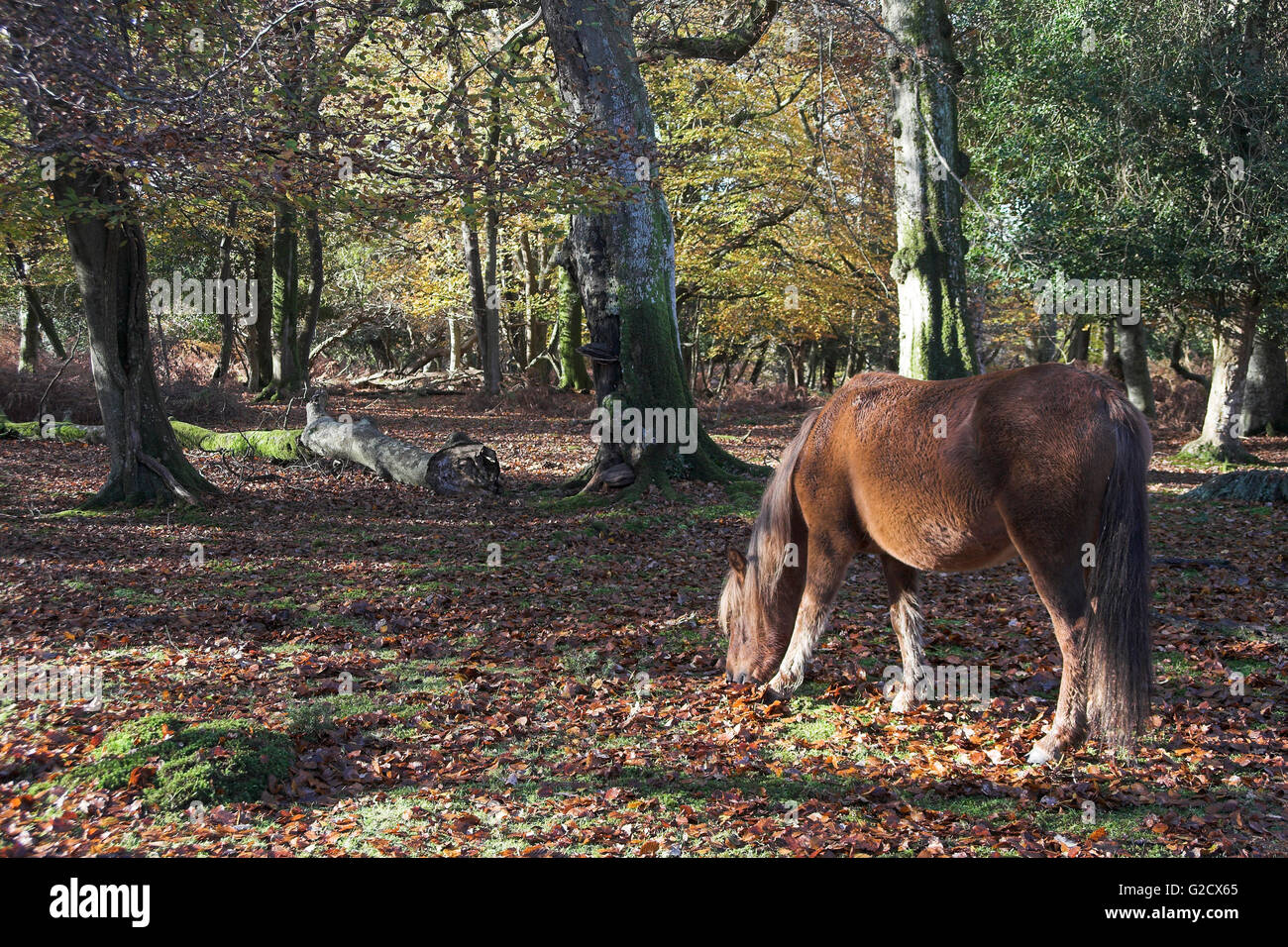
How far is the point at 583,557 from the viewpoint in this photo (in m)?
9.94

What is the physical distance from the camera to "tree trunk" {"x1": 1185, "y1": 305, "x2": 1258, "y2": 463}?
1717cm

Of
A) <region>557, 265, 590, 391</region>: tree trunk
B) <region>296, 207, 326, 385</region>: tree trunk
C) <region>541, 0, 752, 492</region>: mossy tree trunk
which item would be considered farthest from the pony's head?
<region>557, 265, 590, 391</region>: tree trunk

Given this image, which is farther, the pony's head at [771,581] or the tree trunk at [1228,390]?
the tree trunk at [1228,390]

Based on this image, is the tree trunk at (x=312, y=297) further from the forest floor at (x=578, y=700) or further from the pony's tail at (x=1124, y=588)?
the pony's tail at (x=1124, y=588)

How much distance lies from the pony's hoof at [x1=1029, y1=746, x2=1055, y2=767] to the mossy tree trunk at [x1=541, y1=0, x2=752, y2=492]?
7.24m

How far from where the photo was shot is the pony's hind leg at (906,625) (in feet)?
19.4

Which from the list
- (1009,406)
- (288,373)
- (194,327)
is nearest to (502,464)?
(1009,406)

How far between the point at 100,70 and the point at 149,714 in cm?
533

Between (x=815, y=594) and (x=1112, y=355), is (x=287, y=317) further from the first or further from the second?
(x=815, y=594)

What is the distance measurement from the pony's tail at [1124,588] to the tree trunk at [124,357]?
35.7 ft

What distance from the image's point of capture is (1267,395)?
21844 millimetres

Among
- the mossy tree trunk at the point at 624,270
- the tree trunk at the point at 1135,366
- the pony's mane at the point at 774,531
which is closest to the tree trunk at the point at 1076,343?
the tree trunk at the point at 1135,366

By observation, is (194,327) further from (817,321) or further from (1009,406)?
(1009,406)

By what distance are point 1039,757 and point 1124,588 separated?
1.00m
